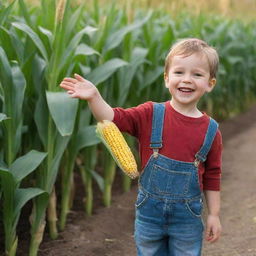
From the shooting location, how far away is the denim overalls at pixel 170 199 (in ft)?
7.18

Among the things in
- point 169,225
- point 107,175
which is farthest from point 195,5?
point 169,225

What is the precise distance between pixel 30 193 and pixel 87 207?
113 centimetres

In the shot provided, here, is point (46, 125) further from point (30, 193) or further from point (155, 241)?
point (155, 241)

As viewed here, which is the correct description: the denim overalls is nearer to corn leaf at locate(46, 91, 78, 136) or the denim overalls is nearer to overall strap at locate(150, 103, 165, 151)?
overall strap at locate(150, 103, 165, 151)

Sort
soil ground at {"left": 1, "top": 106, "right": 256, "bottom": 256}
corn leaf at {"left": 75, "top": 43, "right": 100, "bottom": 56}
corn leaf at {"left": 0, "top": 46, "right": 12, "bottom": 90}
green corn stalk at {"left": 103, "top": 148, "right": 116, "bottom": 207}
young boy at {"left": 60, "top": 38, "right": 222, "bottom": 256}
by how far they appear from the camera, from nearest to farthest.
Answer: young boy at {"left": 60, "top": 38, "right": 222, "bottom": 256} → corn leaf at {"left": 0, "top": 46, "right": 12, "bottom": 90} → corn leaf at {"left": 75, "top": 43, "right": 100, "bottom": 56} → soil ground at {"left": 1, "top": 106, "right": 256, "bottom": 256} → green corn stalk at {"left": 103, "top": 148, "right": 116, "bottom": 207}

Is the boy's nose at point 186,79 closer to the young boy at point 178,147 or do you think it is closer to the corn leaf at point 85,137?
the young boy at point 178,147

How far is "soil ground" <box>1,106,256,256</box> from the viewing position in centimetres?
327

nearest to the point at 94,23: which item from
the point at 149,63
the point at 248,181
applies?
the point at 149,63

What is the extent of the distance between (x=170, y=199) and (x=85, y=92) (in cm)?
53

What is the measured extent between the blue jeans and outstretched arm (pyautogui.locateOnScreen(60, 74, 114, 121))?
1.23 ft

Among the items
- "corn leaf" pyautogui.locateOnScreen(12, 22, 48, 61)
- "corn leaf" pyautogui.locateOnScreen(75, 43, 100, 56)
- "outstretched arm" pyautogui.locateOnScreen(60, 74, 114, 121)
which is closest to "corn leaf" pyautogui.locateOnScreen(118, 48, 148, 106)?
"corn leaf" pyautogui.locateOnScreen(75, 43, 100, 56)

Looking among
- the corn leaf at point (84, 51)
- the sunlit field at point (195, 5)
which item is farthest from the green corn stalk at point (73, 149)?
the sunlit field at point (195, 5)

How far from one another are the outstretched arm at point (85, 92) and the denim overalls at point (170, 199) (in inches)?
8.8

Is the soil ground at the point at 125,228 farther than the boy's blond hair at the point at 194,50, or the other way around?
the soil ground at the point at 125,228
